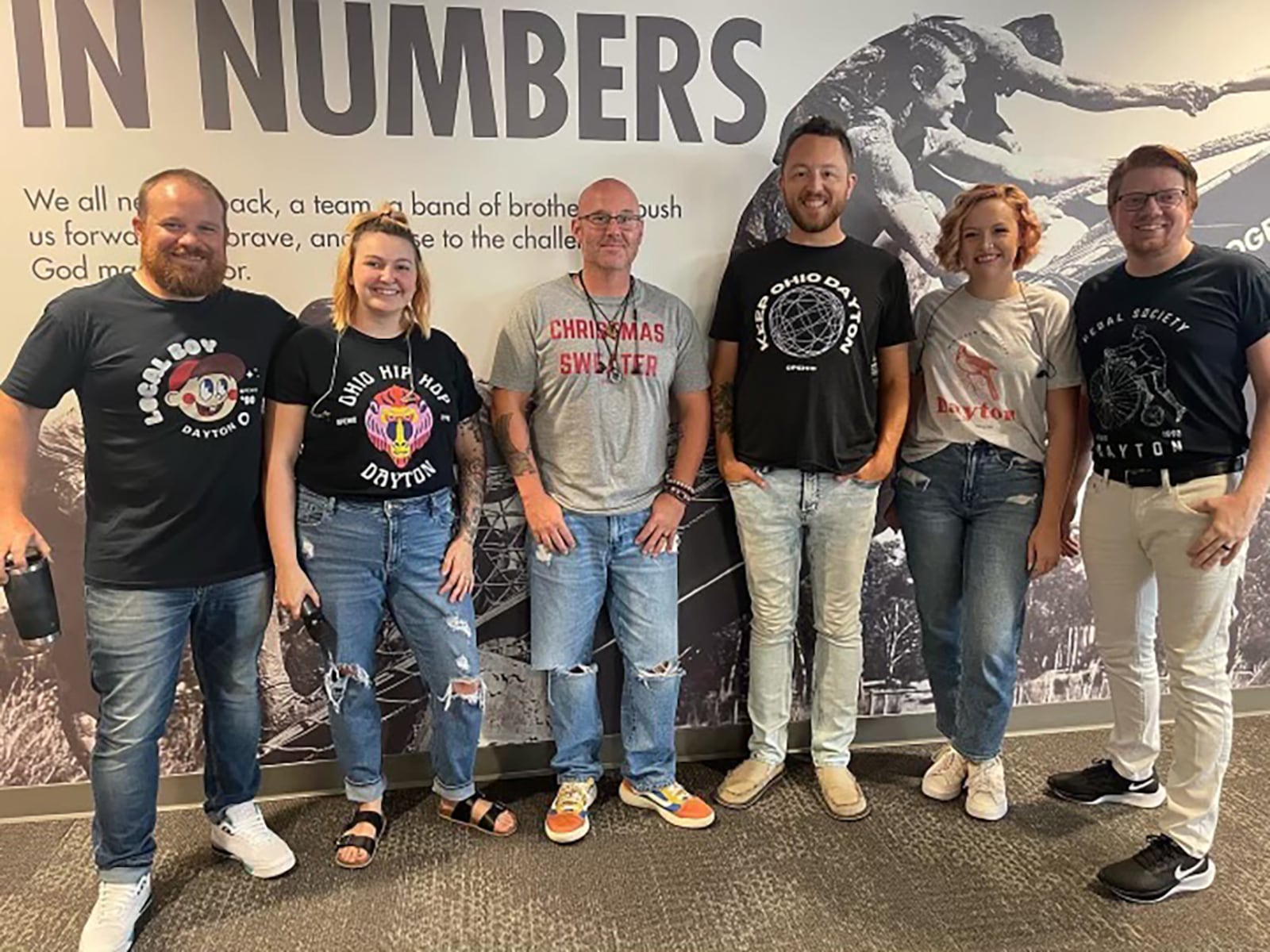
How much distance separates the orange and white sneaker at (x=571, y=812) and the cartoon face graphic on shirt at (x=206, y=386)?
1354mm

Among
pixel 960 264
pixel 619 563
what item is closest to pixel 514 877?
pixel 619 563

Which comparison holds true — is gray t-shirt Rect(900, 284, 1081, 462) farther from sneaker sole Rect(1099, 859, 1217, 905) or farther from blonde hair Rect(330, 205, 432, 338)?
blonde hair Rect(330, 205, 432, 338)

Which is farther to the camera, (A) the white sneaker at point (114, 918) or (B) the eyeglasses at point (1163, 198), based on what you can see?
(B) the eyeglasses at point (1163, 198)

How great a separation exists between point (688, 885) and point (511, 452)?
1.19 metres

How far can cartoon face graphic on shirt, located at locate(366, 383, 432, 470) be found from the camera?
2.34 meters

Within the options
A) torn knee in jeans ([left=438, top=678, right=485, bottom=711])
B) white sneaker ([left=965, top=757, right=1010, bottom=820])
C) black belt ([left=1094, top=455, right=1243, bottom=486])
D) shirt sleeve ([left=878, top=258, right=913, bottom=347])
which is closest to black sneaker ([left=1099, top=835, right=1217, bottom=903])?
white sneaker ([left=965, top=757, right=1010, bottom=820])

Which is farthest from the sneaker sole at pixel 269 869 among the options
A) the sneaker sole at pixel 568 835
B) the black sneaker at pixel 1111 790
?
the black sneaker at pixel 1111 790

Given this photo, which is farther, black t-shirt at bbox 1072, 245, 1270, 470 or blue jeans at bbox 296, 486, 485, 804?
blue jeans at bbox 296, 486, 485, 804

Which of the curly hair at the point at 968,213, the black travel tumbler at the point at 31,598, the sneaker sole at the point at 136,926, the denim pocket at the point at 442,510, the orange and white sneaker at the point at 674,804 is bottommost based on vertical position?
the sneaker sole at the point at 136,926

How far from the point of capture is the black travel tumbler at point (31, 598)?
6.95ft

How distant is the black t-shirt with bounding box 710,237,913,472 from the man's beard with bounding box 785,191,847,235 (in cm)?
6

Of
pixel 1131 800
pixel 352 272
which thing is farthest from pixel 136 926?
pixel 1131 800

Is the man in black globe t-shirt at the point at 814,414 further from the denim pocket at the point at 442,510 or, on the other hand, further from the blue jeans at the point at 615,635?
the denim pocket at the point at 442,510

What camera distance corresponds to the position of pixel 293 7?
8.16 ft
